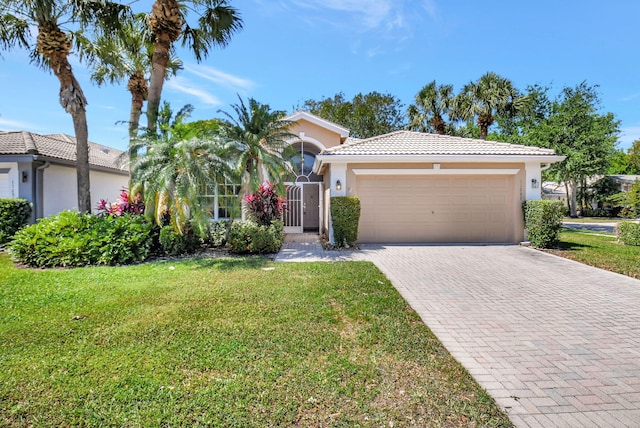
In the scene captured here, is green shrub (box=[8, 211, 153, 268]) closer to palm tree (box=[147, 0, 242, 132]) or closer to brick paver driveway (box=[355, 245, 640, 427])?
palm tree (box=[147, 0, 242, 132])

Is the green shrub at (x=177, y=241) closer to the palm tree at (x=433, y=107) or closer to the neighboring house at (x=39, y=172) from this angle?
the neighboring house at (x=39, y=172)

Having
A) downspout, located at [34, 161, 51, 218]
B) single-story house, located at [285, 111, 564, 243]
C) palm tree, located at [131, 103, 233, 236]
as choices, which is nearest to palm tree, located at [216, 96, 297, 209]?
palm tree, located at [131, 103, 233, 236]

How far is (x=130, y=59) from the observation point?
47.8ft

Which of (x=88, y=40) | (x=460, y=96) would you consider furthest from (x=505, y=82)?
(x=88, y=40)

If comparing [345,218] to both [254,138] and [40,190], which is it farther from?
[40,190]

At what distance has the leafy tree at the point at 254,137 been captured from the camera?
11461mm

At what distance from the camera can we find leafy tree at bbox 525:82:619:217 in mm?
25125

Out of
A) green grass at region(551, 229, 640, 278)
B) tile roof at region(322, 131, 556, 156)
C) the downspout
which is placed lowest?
green grass at region(551, 229, 640, 278)

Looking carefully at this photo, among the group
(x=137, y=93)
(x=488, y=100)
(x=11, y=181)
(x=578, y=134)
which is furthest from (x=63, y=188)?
(x=578, y=134)

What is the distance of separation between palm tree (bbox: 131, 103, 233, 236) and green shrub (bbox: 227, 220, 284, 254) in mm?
1334

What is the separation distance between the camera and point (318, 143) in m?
17.5

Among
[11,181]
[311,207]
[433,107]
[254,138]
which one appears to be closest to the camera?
[254,138]

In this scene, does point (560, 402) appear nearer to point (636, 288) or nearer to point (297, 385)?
point (297, 385)

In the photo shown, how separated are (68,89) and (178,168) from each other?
280 inches
